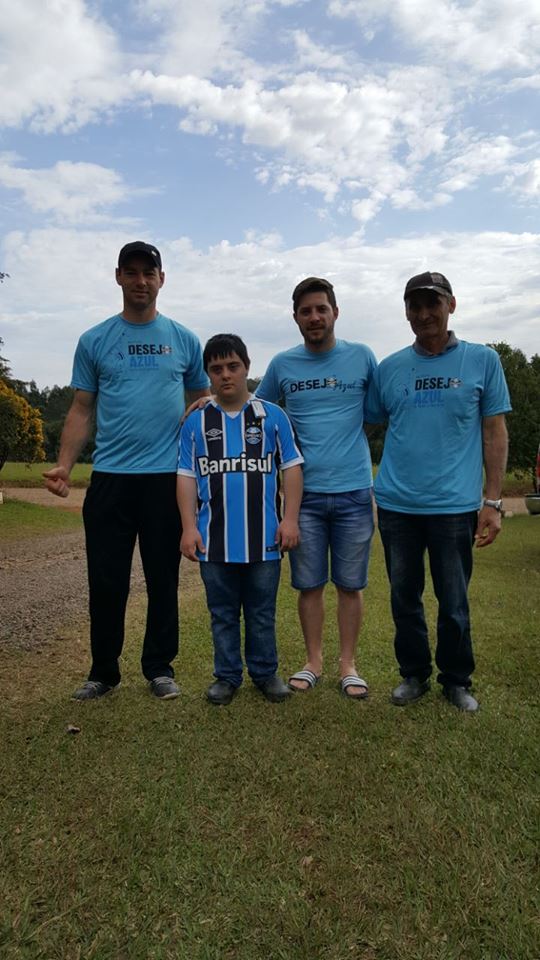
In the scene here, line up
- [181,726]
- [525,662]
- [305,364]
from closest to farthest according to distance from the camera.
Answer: [181,726], [305,364], [525,662]

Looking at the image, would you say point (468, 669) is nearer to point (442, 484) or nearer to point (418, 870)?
point (442, 484)

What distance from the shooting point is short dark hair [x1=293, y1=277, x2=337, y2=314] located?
3.94m

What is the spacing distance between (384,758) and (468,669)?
95 cm

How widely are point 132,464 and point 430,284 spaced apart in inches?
74.8

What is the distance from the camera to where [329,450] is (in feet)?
13.0

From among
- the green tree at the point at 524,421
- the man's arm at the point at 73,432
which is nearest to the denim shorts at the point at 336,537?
the man's arm at the point at 73,432

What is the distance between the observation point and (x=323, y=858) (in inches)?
96.0

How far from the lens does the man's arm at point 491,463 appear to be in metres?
3.79

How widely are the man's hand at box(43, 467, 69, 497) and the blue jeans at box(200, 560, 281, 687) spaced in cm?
96

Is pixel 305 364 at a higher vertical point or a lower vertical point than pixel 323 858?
higher

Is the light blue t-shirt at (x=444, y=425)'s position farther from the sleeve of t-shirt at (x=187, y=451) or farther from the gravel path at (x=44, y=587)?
the gravel path at (x=44, y=587)

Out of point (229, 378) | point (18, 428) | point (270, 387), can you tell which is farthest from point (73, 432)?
point (18, 428)

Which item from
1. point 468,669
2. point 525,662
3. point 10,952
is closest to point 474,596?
point 525,662

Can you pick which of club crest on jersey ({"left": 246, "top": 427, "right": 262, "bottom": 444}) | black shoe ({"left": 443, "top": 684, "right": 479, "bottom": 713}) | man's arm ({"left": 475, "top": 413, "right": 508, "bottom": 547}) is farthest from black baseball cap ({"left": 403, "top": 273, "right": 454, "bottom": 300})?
black shoe ({"left": 443, "top": 684, "right": 479, "bottom": 713})
